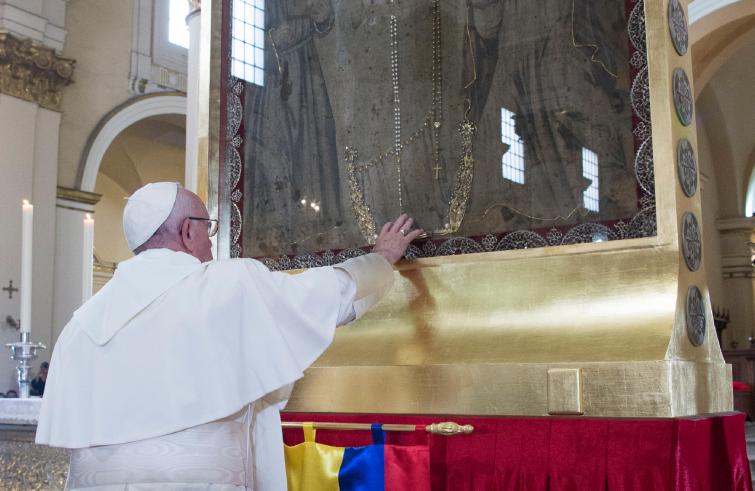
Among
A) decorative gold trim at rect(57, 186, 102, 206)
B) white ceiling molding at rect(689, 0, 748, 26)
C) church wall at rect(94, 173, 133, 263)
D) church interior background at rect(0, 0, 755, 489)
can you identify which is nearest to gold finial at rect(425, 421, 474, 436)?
church interior background at rect(0, 0, 755, 489)

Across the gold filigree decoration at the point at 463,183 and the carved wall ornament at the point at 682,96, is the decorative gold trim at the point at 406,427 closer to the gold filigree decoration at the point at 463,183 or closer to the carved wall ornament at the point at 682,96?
the gold filigree decoration at the point at 463,183

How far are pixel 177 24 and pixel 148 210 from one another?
40.6 feet

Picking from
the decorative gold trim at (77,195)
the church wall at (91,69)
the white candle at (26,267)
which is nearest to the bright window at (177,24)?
the church wall at (91,69)

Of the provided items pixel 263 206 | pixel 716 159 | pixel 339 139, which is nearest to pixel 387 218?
pixel 339 139

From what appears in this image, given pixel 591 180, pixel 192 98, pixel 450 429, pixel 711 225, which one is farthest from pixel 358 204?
pixel 711 225

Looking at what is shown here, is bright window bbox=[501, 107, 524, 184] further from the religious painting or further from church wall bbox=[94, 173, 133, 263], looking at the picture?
church wall bbox=[94, 173, 133, 263]

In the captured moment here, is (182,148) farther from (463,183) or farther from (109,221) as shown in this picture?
(463,183)

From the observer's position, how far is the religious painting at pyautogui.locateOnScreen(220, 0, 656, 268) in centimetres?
278

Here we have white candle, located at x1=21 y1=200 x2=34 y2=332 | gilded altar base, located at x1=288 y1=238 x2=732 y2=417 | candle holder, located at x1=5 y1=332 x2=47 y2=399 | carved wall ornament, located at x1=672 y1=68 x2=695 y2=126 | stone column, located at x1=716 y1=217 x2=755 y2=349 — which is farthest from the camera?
stone column, located at x1=716 y1=217 x2=755 y2=349

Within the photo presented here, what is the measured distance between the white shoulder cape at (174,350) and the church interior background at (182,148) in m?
0.63

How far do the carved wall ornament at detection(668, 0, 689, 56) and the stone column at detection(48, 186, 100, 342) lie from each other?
10.2m

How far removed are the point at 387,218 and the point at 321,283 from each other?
2.40 feet

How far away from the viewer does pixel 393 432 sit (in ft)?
9.39

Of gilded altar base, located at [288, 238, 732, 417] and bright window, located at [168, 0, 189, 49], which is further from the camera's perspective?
bright window, located at [168, 0, 189, 49]
